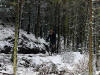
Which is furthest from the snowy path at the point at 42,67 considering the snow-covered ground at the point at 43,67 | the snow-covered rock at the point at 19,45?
the snow-covered rock at the point at 19,45

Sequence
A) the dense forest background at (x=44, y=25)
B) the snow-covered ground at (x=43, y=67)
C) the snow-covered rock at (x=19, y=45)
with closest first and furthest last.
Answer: the snow-covered ground at (x=43, y=67) < the dense forest background at (x=44, y=25) < the snow-covered rock at (x=19, y=45)

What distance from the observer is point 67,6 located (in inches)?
1139

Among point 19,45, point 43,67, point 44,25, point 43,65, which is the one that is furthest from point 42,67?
point 44,25

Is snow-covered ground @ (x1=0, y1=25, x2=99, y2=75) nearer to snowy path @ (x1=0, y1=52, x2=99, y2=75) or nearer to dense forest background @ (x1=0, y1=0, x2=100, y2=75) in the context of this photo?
snowy path @ (x1=0, y1=52, x2=99, y2=75)

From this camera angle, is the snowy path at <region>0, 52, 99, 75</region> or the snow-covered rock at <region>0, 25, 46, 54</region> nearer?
the snowy path at <region>0, 52, 99, 75</region>

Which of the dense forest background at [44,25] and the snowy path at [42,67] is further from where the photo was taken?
the dense forest background at [44,25]

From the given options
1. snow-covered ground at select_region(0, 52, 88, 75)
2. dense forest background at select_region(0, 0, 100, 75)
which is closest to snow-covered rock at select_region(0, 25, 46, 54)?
dense forest background at select_region(0, 0, 100, 75)

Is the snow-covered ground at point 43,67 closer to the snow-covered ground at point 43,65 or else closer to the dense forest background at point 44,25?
the snow-covered ground at point 43,65

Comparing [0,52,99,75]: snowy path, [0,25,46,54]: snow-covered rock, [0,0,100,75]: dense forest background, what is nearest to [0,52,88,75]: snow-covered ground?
[0,52,99,75]: snowy path

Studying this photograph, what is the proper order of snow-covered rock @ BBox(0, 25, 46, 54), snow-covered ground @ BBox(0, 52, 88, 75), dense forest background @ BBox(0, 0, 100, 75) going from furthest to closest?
1. snow-covered rock @ BBox(0, 25, 46, 54)
2. dense forest background @ BBox(0, 0, 100, 75)
3. snow-covered ground @ BBox(0, 52, 88, 75)

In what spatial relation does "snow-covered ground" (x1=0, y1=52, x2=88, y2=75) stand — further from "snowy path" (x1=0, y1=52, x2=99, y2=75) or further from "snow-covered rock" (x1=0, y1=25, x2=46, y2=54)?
"snow-covered rock" (x1=0, y1=25, x2=46, y2=54)

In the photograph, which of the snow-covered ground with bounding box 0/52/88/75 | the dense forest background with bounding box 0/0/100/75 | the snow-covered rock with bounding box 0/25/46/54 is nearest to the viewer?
the snow-covered ground with bounding box 0/52/88/75

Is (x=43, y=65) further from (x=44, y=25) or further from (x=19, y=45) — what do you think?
(x=44, y=25)

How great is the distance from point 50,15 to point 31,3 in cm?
492
